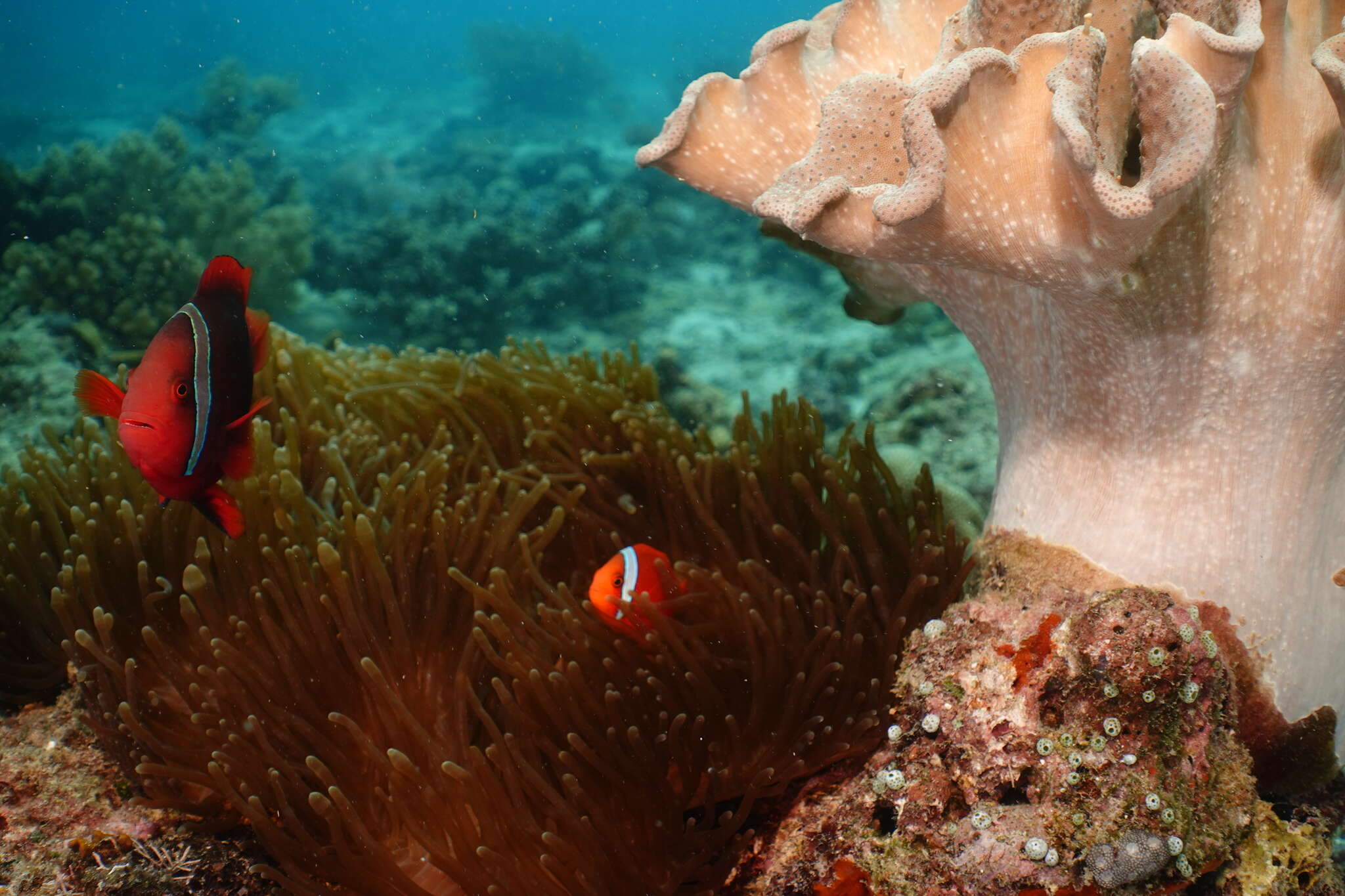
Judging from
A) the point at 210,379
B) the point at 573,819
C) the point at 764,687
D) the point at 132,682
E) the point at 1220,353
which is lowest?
the point at 573,819

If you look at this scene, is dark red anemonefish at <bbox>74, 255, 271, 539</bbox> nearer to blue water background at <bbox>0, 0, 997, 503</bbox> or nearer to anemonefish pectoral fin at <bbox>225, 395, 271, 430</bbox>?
anemonefish pectoral fin at <bbox>225, 395, 271, 430</bbox>

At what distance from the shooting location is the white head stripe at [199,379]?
4.54 ft

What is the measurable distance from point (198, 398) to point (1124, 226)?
4.87 feet

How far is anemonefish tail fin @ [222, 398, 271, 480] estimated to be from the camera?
1.47 meters

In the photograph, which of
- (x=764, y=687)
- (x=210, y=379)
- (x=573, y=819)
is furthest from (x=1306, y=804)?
(x=210, y=379)

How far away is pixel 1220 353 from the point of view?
4.67 ft

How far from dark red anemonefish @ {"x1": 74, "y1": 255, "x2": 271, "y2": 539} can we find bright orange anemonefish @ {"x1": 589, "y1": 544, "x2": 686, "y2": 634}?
0.70 metres

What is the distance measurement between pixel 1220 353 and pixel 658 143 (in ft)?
3.59

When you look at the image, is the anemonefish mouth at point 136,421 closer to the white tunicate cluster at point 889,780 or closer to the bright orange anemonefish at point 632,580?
the bright orange anemonefish at point 632,580

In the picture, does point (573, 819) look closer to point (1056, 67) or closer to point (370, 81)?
point (1056, 67)

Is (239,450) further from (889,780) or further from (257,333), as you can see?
(889,780)

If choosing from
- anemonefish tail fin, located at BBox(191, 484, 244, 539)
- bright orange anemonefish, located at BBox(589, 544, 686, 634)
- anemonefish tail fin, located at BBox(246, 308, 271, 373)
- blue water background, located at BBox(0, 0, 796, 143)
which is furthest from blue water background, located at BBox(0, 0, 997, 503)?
anemonefish tail fin, located at BBox(191, 484, 244, 539)

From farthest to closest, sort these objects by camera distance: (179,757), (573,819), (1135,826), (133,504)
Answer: (133,504)
(179,757)
(573,819)
(1135,826)

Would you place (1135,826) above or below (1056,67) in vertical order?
below
